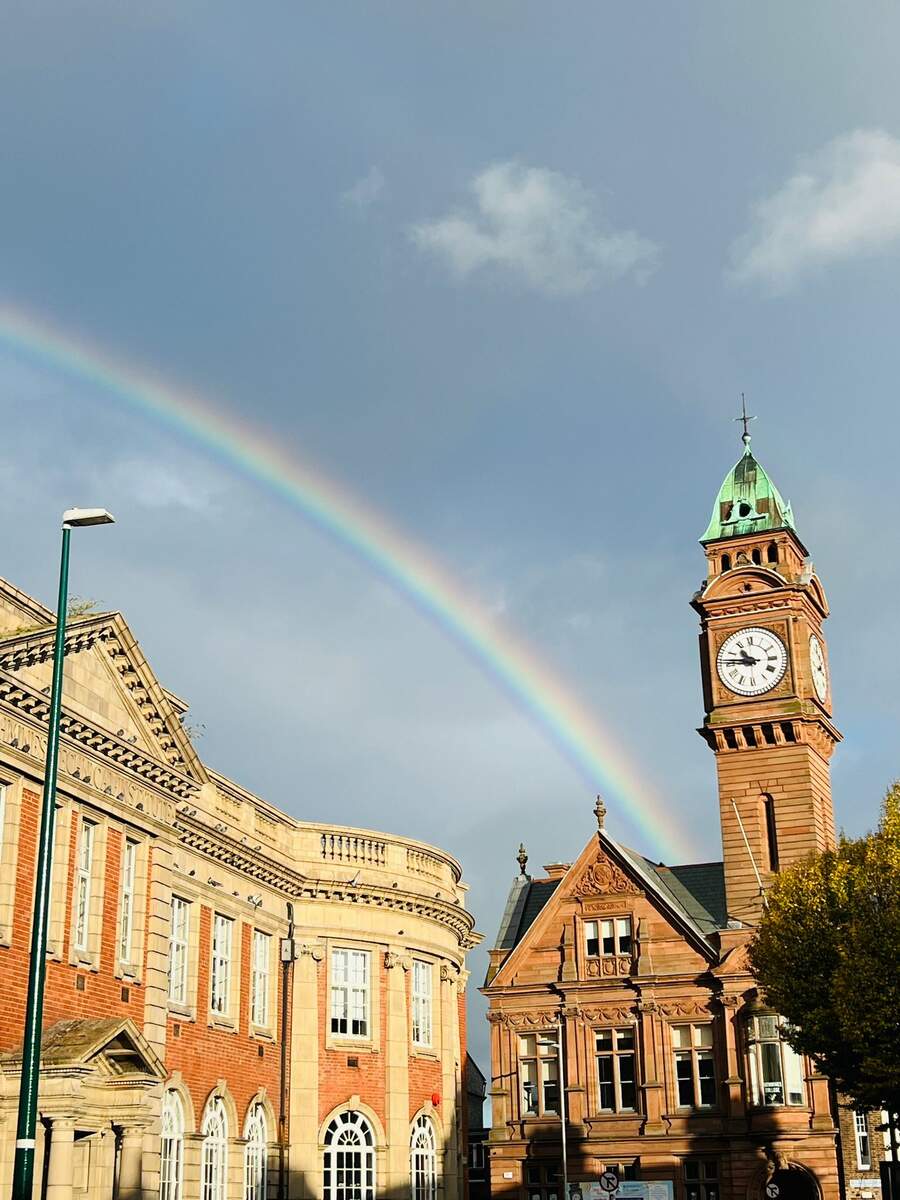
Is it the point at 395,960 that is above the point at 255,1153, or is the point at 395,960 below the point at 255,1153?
above

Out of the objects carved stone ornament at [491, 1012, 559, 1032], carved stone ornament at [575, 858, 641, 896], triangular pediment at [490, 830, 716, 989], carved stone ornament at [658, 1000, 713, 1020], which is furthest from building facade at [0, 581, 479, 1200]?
carved stone ornament at [658, 1000, 713, 1020]

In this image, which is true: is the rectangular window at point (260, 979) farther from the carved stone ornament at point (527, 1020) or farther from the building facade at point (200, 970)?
the carved stone ornament at point (527, 1020)

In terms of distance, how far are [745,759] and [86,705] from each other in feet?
128

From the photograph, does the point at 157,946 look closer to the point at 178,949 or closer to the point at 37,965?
the point at 178,949

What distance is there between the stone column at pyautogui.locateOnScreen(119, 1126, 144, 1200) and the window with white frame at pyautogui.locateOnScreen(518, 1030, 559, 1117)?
106ft

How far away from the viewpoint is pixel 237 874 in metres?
41.6

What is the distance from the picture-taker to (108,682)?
33.1 meters

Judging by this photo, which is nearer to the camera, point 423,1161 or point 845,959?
point 845,959

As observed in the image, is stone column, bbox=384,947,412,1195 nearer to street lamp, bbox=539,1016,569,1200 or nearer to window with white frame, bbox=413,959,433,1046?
window with white frame, bbox=413,959,433,1046

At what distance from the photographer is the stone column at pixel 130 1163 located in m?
30.0

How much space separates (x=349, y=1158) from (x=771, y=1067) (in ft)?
64.3

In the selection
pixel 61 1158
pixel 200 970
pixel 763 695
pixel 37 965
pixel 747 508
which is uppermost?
pixel 747 508

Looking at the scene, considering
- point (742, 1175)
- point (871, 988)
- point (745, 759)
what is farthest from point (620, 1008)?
point (871, 988)

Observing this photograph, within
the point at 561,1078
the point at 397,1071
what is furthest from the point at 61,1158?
the point at 561,1078
